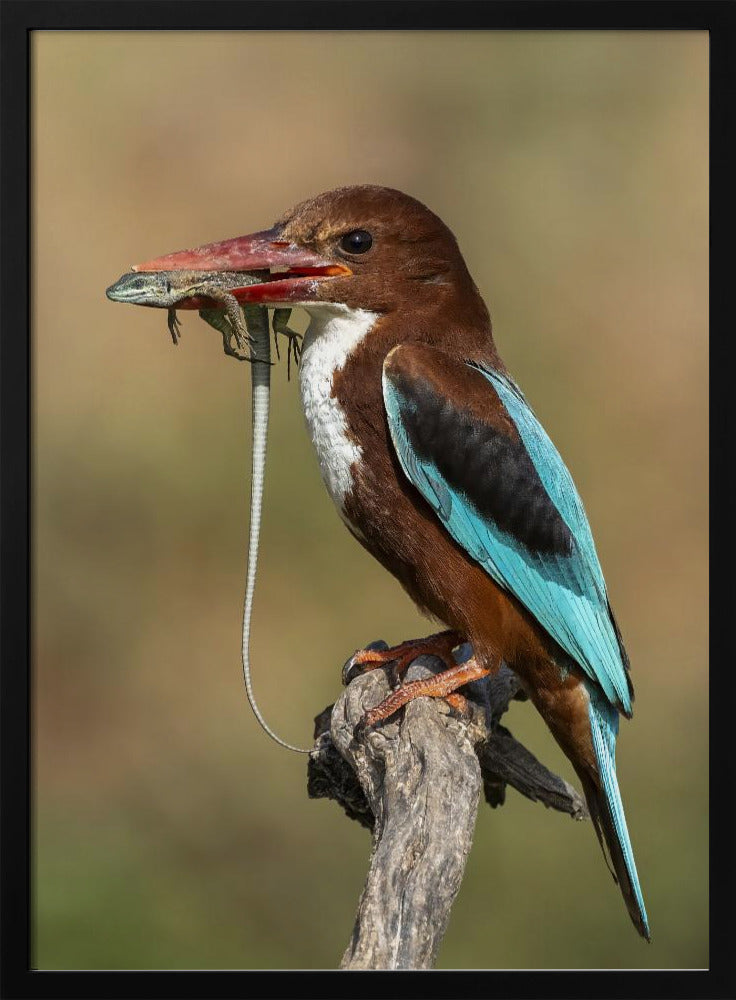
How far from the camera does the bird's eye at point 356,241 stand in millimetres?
2922

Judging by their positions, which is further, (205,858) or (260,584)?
(260,584)

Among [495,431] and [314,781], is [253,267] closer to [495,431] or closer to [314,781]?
[495,431]

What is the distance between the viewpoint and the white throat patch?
290 centimetres

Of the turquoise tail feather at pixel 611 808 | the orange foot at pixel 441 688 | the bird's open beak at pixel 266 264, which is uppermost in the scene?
the bird's open beak at pixel 266 264

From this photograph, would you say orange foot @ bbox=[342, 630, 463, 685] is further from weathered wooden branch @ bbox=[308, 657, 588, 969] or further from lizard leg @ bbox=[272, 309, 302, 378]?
lizard leg @ bbox=[272, 309, 302, 378]

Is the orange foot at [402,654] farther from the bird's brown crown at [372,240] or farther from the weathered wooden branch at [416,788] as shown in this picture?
the bird's brown crown at [372,240]

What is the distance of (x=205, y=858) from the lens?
4.48 metres

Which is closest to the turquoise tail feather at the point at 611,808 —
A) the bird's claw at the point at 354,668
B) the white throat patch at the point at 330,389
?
the bird's claw at the point at 354,668

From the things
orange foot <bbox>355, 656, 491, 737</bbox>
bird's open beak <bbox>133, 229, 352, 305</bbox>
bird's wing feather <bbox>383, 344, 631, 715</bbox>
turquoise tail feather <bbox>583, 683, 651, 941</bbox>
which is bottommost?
turquoise tail feather <bbox>583, 683, 651, 941</bbox>

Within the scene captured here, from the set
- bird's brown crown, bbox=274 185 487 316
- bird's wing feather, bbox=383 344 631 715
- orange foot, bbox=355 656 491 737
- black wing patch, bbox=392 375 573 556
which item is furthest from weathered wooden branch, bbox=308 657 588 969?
bird's brown crown, bbox=274 185 487 316

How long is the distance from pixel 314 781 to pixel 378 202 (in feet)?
4.14

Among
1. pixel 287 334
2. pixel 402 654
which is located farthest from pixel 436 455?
pixel 402 654

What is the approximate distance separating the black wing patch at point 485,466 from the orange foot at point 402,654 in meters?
0.40
